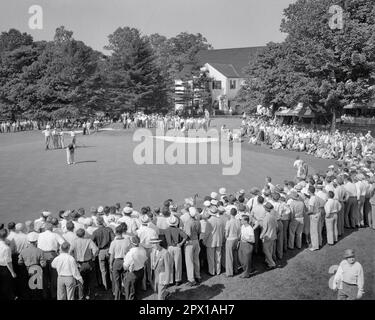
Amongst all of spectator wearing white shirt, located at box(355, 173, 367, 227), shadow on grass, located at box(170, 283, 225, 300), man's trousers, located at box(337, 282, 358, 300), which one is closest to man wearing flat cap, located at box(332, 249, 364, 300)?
man's trousers, located at box(337, 282, 358, 300)

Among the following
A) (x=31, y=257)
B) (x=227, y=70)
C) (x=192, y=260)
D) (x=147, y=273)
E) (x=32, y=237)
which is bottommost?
(x=147, y=273)

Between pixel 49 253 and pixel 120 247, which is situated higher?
pixel 120 247

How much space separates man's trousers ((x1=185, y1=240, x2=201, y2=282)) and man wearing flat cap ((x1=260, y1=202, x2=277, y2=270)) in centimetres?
190

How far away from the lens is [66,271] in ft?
28.7

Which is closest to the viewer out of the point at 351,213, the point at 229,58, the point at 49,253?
the point at 49,253

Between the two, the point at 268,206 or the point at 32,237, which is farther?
the point at 268,206

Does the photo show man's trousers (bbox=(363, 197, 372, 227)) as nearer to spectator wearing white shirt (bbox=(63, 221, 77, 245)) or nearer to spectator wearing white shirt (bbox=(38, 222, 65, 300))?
spectator wearing white shirt (bbox=(63, 221, 77, 245))

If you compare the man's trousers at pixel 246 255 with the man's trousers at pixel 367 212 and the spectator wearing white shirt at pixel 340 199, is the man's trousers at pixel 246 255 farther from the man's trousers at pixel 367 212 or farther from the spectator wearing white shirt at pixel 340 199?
the man's trousers at pixel 367 212

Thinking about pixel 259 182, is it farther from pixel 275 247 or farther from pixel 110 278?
pixel 110 278

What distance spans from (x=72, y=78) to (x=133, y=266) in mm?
44166

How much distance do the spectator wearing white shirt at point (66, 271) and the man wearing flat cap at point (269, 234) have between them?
4.96 meters

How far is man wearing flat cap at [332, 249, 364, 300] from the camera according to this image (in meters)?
8.25

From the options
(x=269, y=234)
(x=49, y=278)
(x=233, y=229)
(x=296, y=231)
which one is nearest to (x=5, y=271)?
(x=49, y=278)

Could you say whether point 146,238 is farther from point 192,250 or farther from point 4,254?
point 4,254
